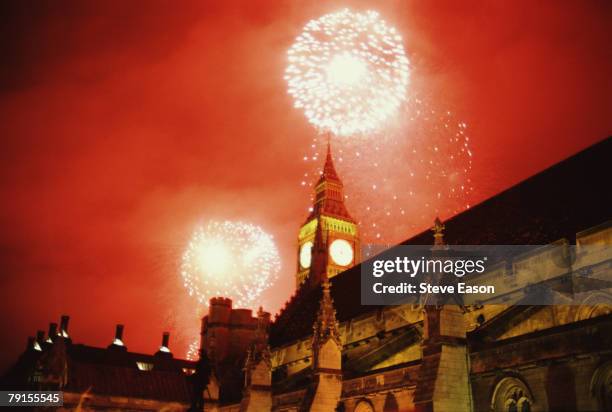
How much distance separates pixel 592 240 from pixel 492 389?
23.7ft

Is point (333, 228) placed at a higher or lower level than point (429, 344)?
higher

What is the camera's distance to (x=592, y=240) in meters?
23.3

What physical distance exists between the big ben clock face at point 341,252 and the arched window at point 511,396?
198 ft

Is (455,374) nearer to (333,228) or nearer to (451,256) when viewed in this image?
(451,256)

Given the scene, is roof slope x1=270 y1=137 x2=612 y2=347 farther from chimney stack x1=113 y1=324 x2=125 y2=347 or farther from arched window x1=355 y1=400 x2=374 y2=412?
chimney stack x1=113 y1=324 x2=125 y2=347

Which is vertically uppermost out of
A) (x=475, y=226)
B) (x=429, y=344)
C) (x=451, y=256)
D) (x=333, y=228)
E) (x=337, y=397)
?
(x=333, y=228)

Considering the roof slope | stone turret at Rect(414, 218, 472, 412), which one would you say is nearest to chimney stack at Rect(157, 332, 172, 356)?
the roof slope

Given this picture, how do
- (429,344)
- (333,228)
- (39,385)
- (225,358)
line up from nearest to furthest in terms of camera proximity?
1. (429,344)
2. (39,385)
3. (225,358)
4. (333,228)

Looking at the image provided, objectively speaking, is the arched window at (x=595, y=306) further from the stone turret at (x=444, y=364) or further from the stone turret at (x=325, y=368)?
the stone turret at (x=325, y=368)

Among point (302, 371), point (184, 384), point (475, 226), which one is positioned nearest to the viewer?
point (475, 226)

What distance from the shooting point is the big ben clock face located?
270 ft

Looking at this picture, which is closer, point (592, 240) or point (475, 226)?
point (592, 240)

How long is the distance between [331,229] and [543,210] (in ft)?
189

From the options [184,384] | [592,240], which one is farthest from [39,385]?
→ [592,240]
